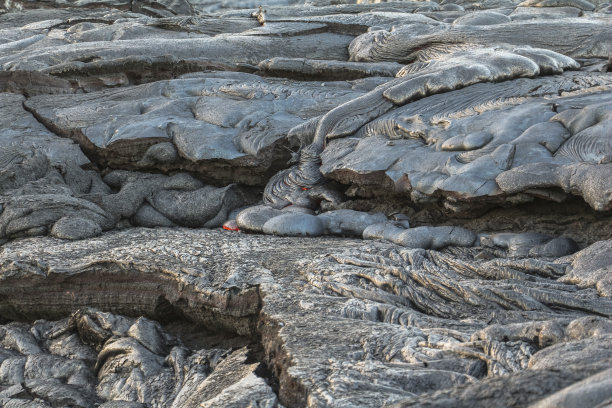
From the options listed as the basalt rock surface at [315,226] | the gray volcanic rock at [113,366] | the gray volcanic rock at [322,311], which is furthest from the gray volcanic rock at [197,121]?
the gray volcanic rock at [113,366]

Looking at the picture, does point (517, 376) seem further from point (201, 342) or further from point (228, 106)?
point (228, 106)

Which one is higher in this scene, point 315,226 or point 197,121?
point 197,121

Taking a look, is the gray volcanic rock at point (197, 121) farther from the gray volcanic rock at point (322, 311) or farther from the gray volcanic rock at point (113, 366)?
the gray volcanic rock at point (113, 366)

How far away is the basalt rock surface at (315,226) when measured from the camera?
9.96ft

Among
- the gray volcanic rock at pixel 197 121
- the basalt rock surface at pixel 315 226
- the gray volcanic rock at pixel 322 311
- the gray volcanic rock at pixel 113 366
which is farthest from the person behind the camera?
the gray volcanic rock at pixel 197 121

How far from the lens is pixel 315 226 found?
18.1 feet

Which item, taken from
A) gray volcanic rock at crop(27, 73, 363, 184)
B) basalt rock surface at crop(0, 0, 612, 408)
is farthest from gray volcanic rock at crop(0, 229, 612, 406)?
gray volcanic rock at crop(27, 73, 363, 184)

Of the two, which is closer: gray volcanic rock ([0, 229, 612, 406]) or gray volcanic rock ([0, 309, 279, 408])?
gray volcanic rock ([0, 229, 612, 406])

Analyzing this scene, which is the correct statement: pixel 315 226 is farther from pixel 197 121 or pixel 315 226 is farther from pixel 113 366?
pixel 197 121

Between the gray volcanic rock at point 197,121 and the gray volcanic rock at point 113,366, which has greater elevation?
the gray volcanic rock at point 197,121

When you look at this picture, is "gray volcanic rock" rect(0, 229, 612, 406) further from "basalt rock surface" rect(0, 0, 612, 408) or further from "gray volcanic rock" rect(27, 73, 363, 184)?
"gray volcanic rock" rect(27, 73, 363, 184)

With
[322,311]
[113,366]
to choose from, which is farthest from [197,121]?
[322,311]

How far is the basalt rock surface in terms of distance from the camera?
3.04 metres

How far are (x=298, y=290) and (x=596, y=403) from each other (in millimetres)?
2400
